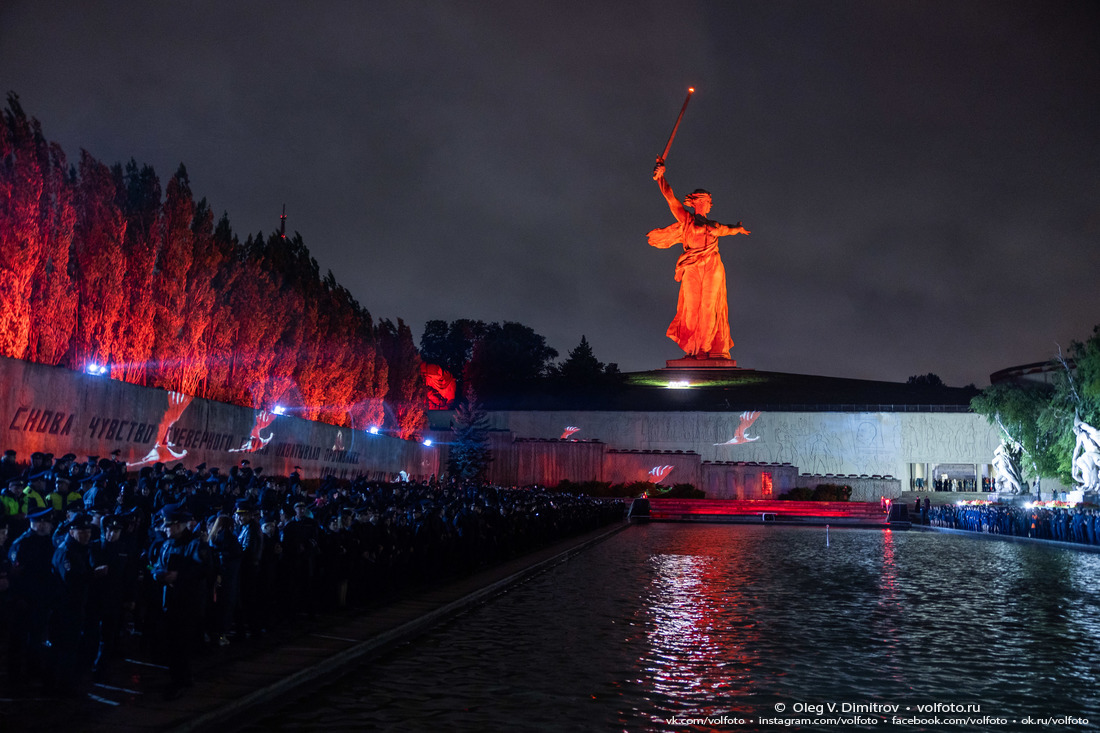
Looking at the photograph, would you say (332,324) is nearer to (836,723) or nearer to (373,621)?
(373,621)

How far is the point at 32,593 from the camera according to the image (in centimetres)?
736

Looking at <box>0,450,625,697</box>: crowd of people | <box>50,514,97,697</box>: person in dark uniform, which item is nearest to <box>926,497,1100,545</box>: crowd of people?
<box>0,450,625,697</box>: crowd of people

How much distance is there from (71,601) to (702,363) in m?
71.2

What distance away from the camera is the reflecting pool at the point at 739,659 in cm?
729

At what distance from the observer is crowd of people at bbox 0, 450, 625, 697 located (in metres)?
7.44

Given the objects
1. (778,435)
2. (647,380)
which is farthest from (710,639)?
(647,380)

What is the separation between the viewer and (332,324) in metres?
40.1

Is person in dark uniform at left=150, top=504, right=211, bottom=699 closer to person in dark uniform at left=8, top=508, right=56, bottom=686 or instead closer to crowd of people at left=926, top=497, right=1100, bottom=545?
person in dark uniform at left=8, top=508, right=56, bottom=686

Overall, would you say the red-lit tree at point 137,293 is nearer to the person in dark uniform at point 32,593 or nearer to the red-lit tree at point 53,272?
the red-lit tree at point 53,272

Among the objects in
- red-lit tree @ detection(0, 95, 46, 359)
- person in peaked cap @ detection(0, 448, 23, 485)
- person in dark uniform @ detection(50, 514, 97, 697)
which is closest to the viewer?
person in dark uniform @ detection(50, 514, 97, 697)

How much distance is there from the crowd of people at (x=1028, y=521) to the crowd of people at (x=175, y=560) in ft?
72.4

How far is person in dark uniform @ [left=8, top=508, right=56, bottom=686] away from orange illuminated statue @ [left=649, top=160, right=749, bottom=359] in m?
73.2

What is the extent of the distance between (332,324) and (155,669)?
32480mm

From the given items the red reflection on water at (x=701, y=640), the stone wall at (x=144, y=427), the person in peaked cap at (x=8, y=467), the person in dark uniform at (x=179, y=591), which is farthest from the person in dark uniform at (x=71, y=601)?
the stone wall at (x=144, y=427)
